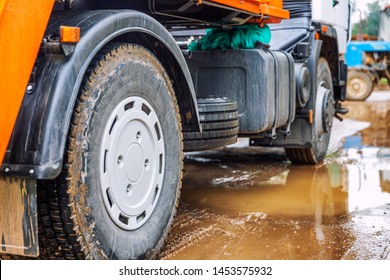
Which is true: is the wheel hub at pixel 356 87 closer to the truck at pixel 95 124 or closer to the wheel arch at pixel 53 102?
the truck at pixel 95 124

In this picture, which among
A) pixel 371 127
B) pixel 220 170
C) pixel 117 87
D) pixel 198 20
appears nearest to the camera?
pixel 117 87

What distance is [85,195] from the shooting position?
8.07 ft

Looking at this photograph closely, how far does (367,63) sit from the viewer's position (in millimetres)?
16953

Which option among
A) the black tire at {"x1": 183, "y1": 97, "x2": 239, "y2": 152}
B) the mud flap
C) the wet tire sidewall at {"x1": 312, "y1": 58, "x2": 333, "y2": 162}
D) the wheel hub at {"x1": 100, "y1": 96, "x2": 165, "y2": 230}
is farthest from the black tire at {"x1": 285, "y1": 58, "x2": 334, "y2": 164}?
the mud flap

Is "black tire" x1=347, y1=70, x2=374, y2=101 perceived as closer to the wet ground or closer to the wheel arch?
the wet ground

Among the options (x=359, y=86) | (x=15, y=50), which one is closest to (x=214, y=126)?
(x=15, y=50)

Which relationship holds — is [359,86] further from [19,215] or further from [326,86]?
[19,215]

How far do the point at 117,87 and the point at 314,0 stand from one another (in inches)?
145

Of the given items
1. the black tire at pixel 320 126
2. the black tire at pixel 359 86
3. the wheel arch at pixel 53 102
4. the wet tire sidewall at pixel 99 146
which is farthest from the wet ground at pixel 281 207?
the black tire at pixel 359 86

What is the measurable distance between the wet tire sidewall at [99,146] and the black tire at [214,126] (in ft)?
1.47

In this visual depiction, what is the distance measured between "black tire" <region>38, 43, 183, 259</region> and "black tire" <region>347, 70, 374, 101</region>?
13.6 meters

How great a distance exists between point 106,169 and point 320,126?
3.91 metres
